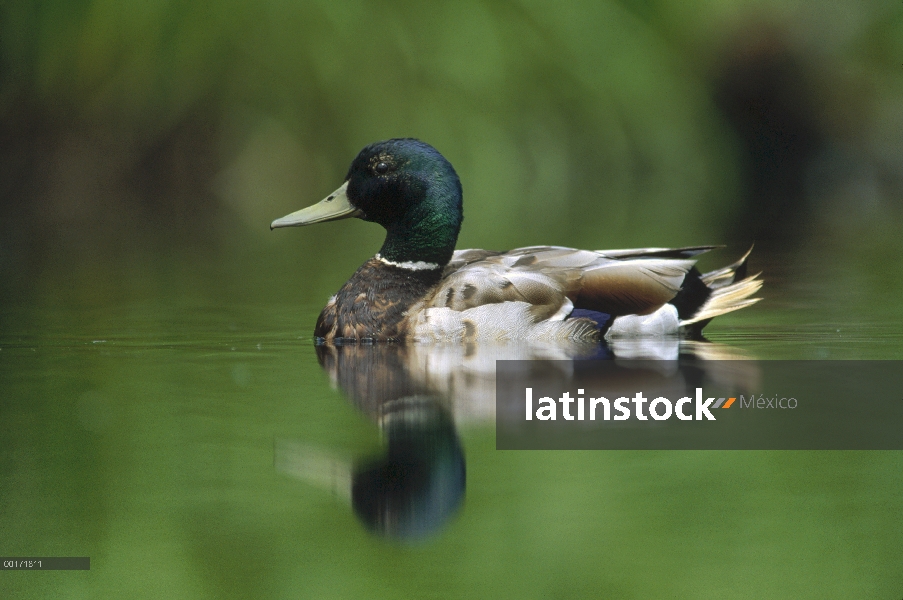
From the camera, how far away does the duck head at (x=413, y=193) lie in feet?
26.3

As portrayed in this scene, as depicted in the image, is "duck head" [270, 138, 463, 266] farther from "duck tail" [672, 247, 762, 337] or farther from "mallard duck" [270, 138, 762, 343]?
"duck tail" [672, 247, 762, 337]

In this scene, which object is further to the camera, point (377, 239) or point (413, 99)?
point (413, 99)

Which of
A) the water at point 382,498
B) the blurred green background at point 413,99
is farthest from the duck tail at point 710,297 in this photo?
the blurred green background at point 413,99

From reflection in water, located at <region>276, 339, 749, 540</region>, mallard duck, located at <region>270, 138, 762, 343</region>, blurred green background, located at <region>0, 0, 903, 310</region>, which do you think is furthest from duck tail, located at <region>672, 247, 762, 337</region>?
blurred green background, located at <region>0, 0, 903, 310</region>

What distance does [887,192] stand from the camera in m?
19.6

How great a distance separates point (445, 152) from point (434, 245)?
10001 mm

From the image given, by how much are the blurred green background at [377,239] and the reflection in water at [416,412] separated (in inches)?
4.4

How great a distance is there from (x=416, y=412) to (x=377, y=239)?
949 cm

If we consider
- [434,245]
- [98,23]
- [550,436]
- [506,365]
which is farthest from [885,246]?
[98,23]

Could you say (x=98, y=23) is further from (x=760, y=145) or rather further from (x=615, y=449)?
(x=615, y=449)

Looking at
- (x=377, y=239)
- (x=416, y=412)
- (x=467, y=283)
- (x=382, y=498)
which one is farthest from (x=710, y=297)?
(x=377, y=239)

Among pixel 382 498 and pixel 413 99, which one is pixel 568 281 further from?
pixel 413 99

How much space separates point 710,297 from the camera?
797 centimetres

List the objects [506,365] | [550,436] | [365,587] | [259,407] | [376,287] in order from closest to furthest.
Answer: [365,587], [550,436], [259,407], [506,365], [376,287]
